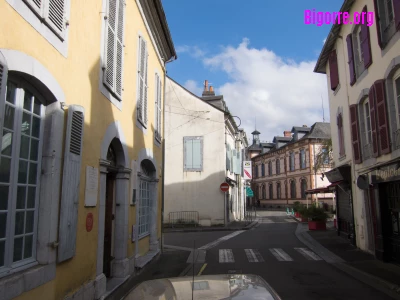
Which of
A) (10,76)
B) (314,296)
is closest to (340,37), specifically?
(314,296)

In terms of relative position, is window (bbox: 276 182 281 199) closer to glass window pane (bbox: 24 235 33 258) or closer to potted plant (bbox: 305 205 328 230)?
potted plant (bbox: 305 205 328 230)

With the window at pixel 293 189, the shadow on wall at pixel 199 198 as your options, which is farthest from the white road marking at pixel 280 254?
the window at pixel 293 189

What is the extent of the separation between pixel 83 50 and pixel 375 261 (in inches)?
366

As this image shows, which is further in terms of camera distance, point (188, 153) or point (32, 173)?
point (188, 153)

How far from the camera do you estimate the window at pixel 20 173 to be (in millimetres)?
3594

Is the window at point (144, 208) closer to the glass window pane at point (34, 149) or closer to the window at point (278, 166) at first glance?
the glass window pane at point (34, 149)

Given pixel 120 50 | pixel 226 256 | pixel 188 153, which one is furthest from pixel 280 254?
pixel 188 153

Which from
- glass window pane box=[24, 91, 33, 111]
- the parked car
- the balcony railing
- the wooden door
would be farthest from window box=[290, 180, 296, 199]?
the parked car

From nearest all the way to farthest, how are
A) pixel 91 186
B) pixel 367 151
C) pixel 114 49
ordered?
1. pixel 91 186
2. pixel 114 49
3. pixel 367 151

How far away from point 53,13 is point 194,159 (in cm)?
1780

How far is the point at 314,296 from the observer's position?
6504 millimetres

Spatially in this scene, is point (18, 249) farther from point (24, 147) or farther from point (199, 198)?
point (199, 198)

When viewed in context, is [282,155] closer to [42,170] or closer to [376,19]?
[376,19]

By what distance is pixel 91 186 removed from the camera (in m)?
5.64
